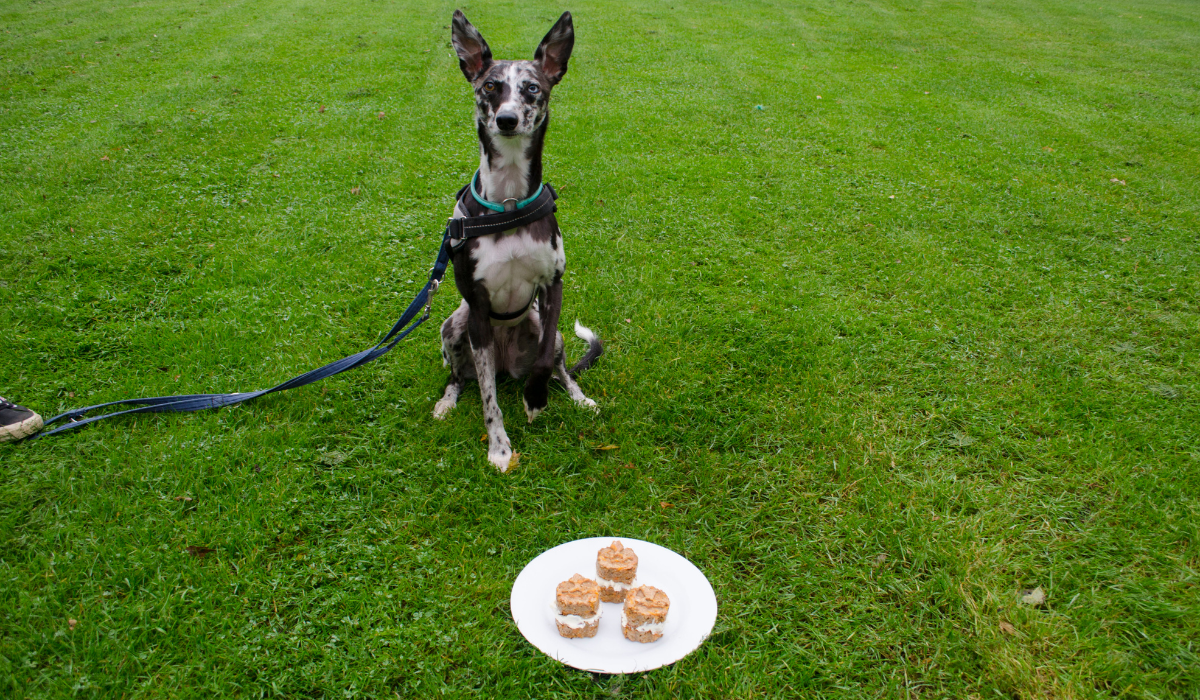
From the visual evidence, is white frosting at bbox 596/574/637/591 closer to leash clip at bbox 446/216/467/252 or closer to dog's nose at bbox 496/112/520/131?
leash clip at bbox 446/216/467/252

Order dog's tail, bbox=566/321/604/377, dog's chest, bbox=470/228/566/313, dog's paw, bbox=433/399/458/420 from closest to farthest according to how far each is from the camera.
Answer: dog's chest, bbox=470/228/566/313
dog's paw, bbox=433/399/458/420
dog's tail, bbox=566/321/604/377

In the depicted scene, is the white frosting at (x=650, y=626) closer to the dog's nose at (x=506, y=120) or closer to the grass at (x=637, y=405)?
the grass at (x=637, y=405)

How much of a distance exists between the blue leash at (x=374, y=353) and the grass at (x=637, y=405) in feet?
0.30

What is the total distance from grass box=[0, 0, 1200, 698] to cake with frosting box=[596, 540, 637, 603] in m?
0.34

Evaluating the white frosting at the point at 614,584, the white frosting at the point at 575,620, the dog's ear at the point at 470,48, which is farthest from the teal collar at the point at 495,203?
the white frosting at the point at 575,620

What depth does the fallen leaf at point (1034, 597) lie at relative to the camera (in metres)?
2.78

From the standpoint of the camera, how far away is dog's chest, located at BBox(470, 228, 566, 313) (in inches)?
132

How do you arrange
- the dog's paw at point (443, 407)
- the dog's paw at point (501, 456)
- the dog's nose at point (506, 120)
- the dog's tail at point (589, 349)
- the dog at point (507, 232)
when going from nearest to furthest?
the dog's nose at point (506, 120), the dog at point (507, 232), the dog's paw at point (501, 456), the dog's paw at point (443, 407), the dog's tail at point (589, 349)

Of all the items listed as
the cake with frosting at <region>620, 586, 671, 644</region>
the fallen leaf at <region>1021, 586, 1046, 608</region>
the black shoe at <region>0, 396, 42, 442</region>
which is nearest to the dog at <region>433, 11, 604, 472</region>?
the cake with frosting at <region>620, 586, 671, 644</region>

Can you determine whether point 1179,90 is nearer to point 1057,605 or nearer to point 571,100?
point 571,100

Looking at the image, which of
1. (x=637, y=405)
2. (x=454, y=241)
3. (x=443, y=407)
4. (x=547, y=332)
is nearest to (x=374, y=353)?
(x=443, y=407)

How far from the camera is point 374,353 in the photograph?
3.83 meters

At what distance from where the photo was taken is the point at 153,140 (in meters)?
7.57

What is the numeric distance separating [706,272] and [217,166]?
5209 millimetres
